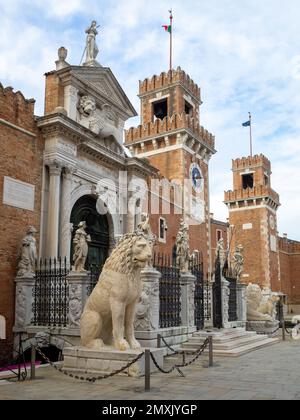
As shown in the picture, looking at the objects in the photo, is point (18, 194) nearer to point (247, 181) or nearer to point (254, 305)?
point (254, 305)

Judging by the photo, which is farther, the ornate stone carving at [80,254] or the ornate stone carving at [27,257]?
the ornate stone carving at [27,257]

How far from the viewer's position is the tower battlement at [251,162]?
132ft

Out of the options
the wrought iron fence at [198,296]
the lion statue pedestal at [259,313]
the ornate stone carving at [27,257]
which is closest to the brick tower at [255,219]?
the lion statue pedestal at [259,313]

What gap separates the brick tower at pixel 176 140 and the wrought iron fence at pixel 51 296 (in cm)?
1141

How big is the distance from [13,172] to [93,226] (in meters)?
4.10

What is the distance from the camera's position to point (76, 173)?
14273 mm

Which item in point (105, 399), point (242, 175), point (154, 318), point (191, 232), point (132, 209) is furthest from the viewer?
point (242, 175)

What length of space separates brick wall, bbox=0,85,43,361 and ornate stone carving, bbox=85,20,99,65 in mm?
4345

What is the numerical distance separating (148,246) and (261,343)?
6891mm

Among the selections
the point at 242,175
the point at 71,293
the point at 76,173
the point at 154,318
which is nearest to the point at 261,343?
the point at 154,318

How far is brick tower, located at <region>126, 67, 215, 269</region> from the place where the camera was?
79.9 ft

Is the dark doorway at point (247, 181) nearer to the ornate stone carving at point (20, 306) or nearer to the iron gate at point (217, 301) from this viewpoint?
the iron gate at point (217, 301)

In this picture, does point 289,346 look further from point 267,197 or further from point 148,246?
point 267,197

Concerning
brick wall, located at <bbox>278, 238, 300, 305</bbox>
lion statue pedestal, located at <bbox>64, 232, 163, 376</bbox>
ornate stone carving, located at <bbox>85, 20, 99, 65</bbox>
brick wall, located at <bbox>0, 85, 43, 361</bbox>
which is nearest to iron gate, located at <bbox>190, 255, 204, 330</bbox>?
brick wall, located at <bbox>0, 85, 43, 361</bbox>
